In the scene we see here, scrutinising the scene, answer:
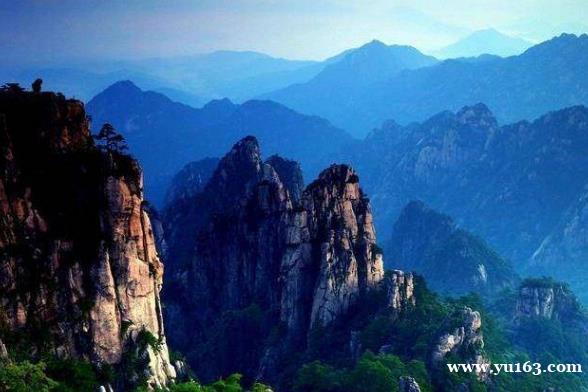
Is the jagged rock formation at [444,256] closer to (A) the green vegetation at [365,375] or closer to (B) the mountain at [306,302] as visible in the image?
(B) the mountain at [306,302]

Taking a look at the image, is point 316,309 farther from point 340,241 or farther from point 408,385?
point 408,385

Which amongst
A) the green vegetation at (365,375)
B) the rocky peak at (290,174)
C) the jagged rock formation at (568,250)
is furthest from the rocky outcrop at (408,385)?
the jagged rock formation at (568,250)

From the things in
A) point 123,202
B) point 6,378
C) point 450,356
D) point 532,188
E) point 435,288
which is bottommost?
point 6,378

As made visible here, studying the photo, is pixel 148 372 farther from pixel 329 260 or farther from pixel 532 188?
pixel 532 188

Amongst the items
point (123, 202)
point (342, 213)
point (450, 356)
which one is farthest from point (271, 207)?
point (123, 202)

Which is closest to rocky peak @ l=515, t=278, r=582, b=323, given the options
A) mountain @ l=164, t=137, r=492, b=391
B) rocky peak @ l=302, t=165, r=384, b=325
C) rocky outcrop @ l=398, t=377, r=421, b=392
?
mountain @ l=164, t=137, r=492, b=391
